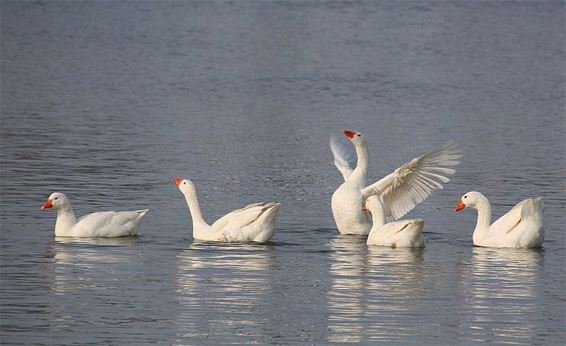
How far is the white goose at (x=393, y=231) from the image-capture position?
1736cm

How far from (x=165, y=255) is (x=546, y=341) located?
17.0 feet

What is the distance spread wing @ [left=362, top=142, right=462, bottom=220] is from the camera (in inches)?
752

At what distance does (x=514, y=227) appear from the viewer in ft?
58.3

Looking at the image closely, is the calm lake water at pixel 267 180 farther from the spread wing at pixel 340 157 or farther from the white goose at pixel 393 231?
the spread wing at pixel 340 157

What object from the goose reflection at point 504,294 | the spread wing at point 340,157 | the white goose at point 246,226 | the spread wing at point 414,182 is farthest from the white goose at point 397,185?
the goose reflection at point 504,294

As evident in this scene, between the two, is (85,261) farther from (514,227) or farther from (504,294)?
(514,227)

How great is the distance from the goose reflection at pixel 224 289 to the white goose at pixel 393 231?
52.8 inches

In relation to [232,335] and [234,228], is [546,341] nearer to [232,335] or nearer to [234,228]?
[232,335]

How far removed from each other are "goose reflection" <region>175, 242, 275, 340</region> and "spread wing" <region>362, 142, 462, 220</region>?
2359 millimetres

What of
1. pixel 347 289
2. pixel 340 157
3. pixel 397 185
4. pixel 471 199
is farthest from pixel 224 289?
pixel 340 157

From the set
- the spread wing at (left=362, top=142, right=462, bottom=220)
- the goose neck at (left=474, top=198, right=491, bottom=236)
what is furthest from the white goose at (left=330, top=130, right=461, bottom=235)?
the goose neck at (left=474, top=198, right=491, bottom=236)

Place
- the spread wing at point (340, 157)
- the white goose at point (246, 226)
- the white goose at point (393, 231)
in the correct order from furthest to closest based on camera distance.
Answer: the spread wing at point (340, 157)
the white goose at point (246, 226)
the white goose at point (393, 231)

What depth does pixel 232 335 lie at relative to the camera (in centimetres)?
1288

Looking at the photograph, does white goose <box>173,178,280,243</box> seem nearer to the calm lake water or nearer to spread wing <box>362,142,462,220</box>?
the calm lake water
